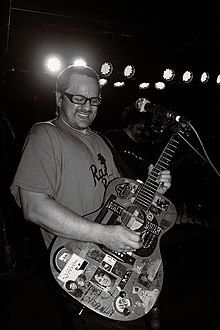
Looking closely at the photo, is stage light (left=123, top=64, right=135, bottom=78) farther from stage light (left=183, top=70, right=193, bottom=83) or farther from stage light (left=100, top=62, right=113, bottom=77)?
stage light (left=183, top=70, right=193, bottom=83)

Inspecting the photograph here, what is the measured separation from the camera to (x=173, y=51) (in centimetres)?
576

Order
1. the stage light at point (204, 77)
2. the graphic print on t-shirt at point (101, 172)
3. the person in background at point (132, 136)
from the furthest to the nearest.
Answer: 1. the stage light at point (204, 77)
2. the person in background at point (132, 136)
3. the graphic print on t-shirt at point (101, 172)

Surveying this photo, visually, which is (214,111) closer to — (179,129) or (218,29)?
(218,29)

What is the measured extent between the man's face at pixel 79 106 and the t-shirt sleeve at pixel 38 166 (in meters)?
0.32

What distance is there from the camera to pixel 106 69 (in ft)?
18.7

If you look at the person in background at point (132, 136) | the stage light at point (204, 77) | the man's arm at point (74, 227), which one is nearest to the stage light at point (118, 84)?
the person in background at point (132, 136)

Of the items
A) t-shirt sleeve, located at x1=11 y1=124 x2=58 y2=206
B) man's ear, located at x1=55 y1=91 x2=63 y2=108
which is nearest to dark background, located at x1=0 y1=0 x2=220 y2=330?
man's ear, located at x1=55 y1=91 x2=63 y2=108

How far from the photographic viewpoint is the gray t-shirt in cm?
181

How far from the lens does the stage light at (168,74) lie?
6176 millimetres

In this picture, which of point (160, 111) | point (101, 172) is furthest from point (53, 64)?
point (160, 111)

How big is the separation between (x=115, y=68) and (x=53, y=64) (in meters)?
1.18

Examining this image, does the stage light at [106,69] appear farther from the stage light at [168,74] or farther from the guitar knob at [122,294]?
the guitar knob at [122,294]

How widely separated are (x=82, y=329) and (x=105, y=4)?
167 inches

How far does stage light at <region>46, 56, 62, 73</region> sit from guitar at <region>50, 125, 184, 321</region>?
3.51 meters
